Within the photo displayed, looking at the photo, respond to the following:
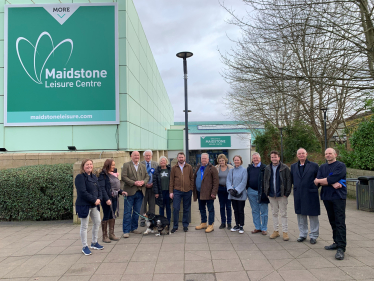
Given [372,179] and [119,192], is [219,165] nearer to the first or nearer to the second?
[119,192]

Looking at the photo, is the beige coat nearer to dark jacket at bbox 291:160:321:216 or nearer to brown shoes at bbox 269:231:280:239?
brown shoes at bbox 269:231:280:239

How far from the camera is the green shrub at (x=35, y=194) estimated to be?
23.9 ft

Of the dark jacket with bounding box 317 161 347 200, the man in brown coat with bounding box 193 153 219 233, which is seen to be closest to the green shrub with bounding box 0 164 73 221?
the man in brown coat with bounding box 193 153 219 233

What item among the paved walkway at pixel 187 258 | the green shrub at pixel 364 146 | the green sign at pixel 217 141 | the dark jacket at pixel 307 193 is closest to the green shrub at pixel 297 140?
the green sign at pixel 217 141

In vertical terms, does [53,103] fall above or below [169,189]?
above

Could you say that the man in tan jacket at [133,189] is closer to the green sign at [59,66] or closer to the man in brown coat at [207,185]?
the man in brown coat at [207,185]

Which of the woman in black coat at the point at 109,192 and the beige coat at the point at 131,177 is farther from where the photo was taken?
the beige coat at the point at 131,177

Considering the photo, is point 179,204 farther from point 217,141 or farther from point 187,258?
point 217,141

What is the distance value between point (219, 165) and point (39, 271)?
3.95 metres

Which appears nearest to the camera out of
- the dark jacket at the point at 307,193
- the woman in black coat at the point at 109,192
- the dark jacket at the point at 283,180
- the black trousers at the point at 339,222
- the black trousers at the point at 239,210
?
the black trousers at the point at 339,222

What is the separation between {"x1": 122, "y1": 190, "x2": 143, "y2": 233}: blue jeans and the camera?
629 centimetres

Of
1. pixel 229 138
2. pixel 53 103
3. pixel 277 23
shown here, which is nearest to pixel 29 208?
pixel 53 103

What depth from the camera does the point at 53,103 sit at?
35.4 ft

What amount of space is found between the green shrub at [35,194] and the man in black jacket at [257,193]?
13.8 feet
